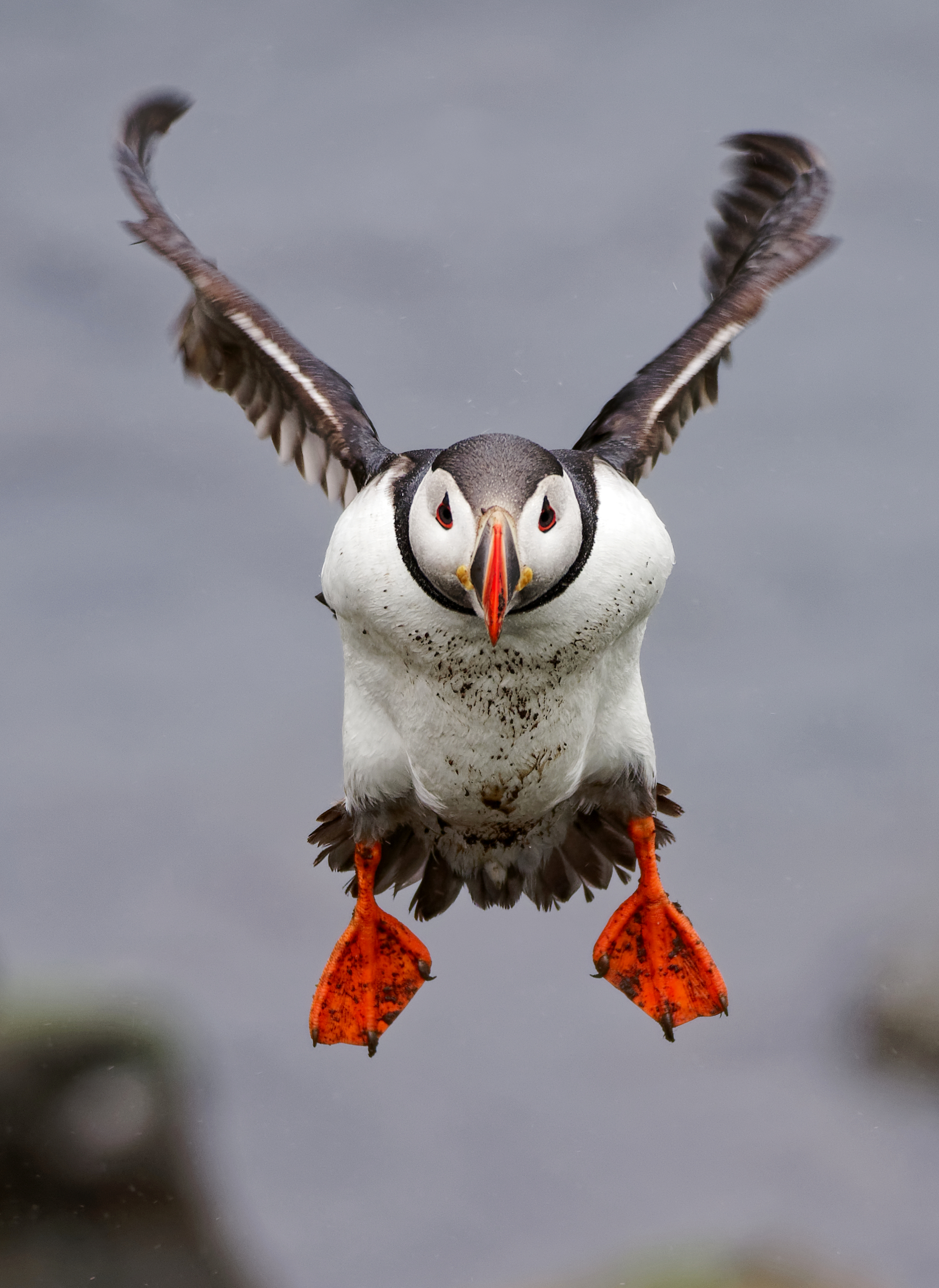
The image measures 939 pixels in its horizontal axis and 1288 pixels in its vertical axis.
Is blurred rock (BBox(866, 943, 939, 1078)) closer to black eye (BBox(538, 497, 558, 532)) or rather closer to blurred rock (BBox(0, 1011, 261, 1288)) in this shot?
blurred rock (BBox(0, 1011, 261, 1288))

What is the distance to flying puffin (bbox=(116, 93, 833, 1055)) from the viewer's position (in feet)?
15.1

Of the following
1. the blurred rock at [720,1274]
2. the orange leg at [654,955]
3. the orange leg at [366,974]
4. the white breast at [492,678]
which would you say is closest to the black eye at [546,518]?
the white breast at [492,678]

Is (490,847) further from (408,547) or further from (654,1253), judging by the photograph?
(654,1253)

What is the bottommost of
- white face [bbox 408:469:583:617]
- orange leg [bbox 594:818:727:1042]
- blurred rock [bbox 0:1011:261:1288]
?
blurred rock [bbox 0:1011:261:1288]

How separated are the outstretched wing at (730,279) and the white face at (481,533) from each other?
1.20 metres

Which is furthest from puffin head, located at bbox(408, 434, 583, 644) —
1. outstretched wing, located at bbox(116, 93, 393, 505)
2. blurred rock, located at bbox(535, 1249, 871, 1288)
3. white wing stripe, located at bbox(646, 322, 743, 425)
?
blurred rock, located at bbox(535, 1249, 871, 1288)

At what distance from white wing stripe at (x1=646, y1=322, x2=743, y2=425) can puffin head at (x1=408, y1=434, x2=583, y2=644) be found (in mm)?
1410

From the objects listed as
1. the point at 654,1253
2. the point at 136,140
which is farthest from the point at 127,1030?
the point at 136,140

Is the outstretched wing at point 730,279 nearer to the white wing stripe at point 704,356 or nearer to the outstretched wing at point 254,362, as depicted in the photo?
the white wing stripe at point 704,356

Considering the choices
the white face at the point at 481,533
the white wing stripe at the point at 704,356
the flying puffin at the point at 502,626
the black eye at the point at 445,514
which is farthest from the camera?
the white wing stripe at the point at 704,356

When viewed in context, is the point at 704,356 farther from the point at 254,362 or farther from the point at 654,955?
the point at 654,955

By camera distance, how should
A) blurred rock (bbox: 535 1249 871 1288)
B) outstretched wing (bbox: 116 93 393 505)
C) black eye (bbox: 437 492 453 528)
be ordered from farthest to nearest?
blurred rock (bbox: 535 1249 871 1288)
outstretched wing (bbox: 116 93 393 505)
black eye (bbox: 437 492 453 528)

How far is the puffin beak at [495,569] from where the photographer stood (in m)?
3.85

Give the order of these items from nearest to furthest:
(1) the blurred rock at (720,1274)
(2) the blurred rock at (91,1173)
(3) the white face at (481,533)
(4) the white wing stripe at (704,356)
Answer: (3) the white face at (481,533) < (4) the white wing stripe at (704,356) < (1) the blurred rock at (720,1274) < (2) the blurred rock at (91,1173)
